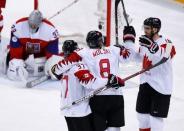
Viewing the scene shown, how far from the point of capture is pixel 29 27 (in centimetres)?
565

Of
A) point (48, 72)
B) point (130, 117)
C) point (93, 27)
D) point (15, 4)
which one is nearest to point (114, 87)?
point (130, 117)

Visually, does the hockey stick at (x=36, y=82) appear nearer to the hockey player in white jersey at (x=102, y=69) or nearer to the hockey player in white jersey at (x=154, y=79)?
the hockey player in white jersey at (x=154, y=79)

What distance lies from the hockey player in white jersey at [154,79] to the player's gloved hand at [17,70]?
5.39 feet

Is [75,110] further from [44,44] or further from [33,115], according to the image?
[44,44]

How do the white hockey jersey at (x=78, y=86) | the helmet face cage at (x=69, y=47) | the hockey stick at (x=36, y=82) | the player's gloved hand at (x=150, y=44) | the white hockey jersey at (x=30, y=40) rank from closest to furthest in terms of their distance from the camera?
Result: the white hockey jersey at (x=78, y=86) < the helmet face cage at (x=69, y=47) < the player's gloved hand at (x=150, y=44) < the hockey stick at (x=36, y=82) < the white hockey jersey at (x=30, y=40)

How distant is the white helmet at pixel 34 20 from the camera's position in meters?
5.55

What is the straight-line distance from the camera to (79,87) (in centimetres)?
378

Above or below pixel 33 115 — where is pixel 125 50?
above

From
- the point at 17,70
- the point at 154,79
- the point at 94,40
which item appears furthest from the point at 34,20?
the point at 94,40

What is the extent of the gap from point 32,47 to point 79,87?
79.3 inches

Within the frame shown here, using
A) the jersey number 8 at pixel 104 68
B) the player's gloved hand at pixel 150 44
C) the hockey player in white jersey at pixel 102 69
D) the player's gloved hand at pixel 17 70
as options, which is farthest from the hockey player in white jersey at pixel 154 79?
the player's gloved hand at pixel 17 70

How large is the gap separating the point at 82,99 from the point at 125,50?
1.38ft

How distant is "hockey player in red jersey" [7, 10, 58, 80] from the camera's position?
5643 mm

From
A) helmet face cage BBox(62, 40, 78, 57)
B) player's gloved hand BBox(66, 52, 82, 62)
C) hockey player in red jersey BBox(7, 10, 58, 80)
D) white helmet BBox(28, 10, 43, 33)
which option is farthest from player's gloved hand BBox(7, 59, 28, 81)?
player's gloved hand BBox(66, 52, 82, 62)
